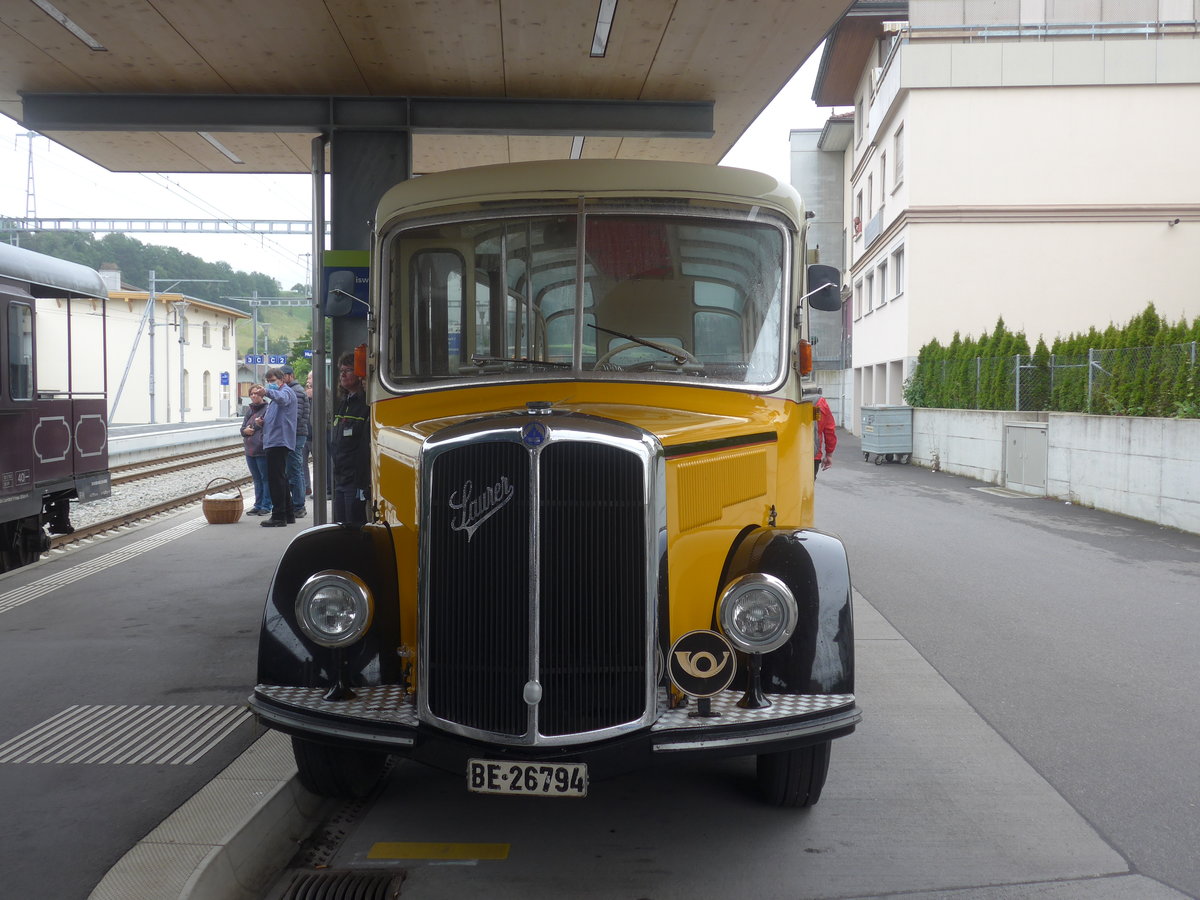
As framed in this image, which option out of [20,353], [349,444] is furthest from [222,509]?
[349,444]

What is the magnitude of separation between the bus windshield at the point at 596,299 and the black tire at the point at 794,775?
1.64 meters

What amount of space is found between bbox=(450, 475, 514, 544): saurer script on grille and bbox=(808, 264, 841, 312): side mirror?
2.16 m

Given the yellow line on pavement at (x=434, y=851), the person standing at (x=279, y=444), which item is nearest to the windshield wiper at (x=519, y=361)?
the yellow line on pavement at (x=434, y=851)

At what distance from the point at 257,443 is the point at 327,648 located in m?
10.1

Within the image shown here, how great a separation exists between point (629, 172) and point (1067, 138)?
82.8 ft

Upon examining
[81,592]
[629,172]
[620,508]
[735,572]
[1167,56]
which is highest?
[1167,56]

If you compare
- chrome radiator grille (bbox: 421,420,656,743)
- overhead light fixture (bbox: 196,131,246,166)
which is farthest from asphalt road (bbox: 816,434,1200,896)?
overhead light fixture (bbox: 196,131,246,166)

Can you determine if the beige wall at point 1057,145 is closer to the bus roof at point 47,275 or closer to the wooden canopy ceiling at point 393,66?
the wooden canopy ceiling at point 393,66

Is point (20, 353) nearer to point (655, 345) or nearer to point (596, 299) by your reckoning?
point (596, 299)

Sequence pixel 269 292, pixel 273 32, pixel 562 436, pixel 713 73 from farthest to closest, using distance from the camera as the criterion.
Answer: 1. pixel 269 292
2. pixel 713 73
3. pixel 273 32
4. pixel 562 436

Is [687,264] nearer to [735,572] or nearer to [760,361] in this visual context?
[760,361]

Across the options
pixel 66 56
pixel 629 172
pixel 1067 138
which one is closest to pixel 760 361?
pixel 629 172

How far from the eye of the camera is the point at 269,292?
11444cm

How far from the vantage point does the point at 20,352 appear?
1081 cm
